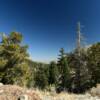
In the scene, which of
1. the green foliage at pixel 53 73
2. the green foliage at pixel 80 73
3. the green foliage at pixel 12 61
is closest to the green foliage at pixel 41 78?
the green foliage at pixel 53 73

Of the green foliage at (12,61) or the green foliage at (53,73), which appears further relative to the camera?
the green foliage at (53,73)

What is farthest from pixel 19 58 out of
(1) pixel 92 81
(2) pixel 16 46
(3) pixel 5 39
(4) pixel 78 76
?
(1) pixel 92 81

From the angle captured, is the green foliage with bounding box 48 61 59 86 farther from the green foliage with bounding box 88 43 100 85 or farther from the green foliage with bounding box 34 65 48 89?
the green foliage with bounding box 88 43 100 85

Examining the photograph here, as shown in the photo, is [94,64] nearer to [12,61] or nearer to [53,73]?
[12,61]

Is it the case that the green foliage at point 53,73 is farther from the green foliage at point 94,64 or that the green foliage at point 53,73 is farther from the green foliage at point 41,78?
the green foliage at point 94,64

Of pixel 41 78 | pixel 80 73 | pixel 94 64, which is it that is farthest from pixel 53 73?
pixel 94 64

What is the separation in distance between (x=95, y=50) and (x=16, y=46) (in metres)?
13.6

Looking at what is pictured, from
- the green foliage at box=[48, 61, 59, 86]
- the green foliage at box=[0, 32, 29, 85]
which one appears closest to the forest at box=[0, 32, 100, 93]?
the green foliage at box=[0, 32, 29, 85]

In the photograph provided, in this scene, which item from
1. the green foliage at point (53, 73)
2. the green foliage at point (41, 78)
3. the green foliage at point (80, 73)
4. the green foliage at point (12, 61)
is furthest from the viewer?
the green foliage at point (53, 73)

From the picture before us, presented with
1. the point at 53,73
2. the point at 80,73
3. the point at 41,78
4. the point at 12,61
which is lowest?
the point at 41,78

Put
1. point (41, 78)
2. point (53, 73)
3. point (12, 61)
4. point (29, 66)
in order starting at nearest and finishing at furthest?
point (12, 61), point (29, 66), point (53, 73), point (41, 78)

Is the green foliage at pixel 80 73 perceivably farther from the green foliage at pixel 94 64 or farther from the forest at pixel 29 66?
the green foliage at pixel 94 64

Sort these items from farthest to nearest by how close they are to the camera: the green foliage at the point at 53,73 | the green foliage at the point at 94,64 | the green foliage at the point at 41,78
Answer: 1. the green foliage at the point at 53,73
2. the green foliage at the point at 41,78
3. the green foliage at the point at 94,64

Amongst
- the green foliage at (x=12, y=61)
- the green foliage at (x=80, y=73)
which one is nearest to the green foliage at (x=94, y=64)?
the green foliage at (x=80, y=73)
